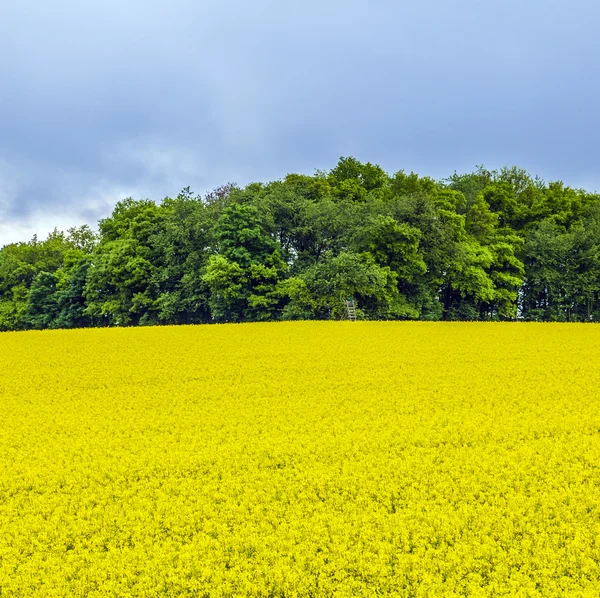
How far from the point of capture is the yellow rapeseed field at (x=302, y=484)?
5.25 meters

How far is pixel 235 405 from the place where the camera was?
11750mm

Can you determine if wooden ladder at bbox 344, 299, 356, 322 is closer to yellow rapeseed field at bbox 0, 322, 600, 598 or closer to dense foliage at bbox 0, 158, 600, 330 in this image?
dense foliage at bbox 0, 158, 600, 330

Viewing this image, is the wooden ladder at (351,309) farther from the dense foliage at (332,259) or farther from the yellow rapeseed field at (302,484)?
the yellow rapeseed field at (302,484)

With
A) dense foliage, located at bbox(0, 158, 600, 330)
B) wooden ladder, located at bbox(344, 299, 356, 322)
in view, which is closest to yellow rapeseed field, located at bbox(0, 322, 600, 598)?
wooden ladder, located at bbox(344, 299, 356, 322)

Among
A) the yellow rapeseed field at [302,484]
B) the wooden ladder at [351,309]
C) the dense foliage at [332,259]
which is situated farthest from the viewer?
the dense foliage at [332,259]

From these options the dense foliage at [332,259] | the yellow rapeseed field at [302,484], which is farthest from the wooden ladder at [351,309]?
the yellow rapeseed field at [302,484]

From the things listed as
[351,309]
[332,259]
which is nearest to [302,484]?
[351,309]

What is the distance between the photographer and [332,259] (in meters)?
34.6

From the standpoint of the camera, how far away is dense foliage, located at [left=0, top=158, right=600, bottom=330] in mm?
36000

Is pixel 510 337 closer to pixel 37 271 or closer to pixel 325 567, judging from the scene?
pixel 325 567

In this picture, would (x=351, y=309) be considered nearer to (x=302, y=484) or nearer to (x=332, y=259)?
(x=332, y=259)

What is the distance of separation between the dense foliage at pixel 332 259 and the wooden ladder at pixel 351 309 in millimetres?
966

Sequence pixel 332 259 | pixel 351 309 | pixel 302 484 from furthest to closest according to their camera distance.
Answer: pixel 332 259 → pixel 351 309 → pixel 302 484

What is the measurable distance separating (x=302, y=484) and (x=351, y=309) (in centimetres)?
2555
